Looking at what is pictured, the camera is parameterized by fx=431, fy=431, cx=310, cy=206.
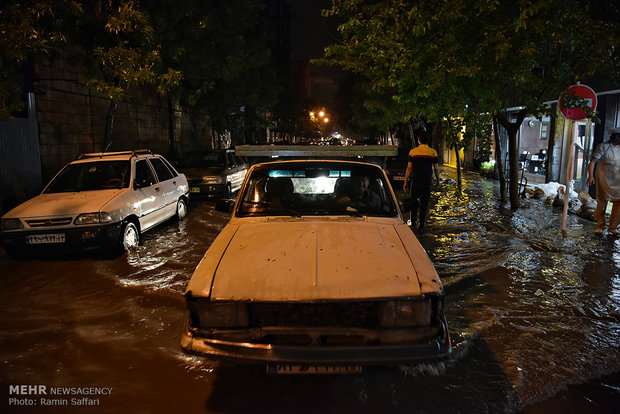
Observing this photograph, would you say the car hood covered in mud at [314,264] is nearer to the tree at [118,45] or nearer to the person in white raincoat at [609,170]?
the person in white raincoat at [609,170]

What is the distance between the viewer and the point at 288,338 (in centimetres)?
296

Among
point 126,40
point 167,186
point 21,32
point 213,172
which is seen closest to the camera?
point 21,32

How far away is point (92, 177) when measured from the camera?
837 cm

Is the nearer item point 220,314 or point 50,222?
point 220,314

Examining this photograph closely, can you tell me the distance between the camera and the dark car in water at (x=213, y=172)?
13.6 m

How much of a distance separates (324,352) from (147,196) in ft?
22.1

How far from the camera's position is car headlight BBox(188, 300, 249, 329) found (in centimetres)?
295

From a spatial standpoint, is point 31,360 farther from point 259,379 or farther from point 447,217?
point 447,217

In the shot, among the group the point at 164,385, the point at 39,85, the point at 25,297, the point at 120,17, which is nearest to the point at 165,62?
the point at 120,17

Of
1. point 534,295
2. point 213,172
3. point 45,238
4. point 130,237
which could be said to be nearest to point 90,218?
point 45,238

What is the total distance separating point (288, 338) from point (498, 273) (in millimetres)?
4619

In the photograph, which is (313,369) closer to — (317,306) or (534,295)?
(317,306)

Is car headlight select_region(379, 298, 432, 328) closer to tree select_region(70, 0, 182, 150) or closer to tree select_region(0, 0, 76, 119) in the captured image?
tree select_region(0, 0, 76, 119)

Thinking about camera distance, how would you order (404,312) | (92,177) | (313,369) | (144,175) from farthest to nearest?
(144,175), (92,177), (404,312), (313,369)
